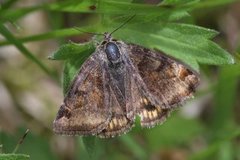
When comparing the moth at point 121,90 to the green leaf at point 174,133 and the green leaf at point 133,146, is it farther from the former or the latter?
the green leaf at point 174,133

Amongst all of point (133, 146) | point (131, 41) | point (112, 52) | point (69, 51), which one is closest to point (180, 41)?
point (131, 41)

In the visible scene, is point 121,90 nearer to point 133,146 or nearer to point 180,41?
point 180,41

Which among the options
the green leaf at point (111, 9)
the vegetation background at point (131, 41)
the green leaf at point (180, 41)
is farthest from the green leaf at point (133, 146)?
the green leaf at point (111, 9)

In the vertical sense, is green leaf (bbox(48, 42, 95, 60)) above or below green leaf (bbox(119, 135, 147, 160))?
above

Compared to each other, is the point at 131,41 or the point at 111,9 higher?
the point at 111,9

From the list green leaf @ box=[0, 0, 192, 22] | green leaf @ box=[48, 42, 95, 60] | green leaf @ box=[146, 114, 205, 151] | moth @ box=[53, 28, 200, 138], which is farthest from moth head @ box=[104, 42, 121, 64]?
green leaf @ box=[146, 114, 205, 151]

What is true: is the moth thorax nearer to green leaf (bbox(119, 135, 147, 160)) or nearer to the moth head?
the moth head
